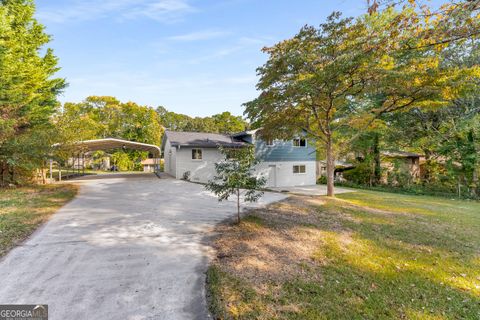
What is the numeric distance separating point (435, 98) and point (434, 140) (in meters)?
9.50

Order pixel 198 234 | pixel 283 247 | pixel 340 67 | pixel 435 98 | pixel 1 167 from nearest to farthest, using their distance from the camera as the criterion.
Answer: pixel 283 247 < pixel 198 234 < pixel 340 67 < pixel 435 98 < pixel 1 167

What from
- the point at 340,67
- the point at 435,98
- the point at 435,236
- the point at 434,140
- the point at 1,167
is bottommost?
the point at 435,236

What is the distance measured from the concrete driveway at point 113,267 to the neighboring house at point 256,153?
394 inches

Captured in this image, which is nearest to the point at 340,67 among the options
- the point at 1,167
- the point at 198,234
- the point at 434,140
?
the point at 198,234

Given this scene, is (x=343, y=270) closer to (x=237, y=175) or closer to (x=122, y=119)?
(x=237, y=175)

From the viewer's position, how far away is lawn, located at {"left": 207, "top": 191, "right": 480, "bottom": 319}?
305 centimetres

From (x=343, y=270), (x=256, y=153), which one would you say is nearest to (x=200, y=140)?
(x=256, y=153)

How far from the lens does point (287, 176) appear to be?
19.7 metres

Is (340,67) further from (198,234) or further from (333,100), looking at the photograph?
(198,234)

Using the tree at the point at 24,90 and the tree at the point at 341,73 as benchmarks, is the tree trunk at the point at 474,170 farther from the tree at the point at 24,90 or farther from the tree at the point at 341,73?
the tree at the point at 24,90

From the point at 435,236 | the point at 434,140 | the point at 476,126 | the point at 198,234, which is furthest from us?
the point at 434,140

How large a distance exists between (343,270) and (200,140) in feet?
51.0

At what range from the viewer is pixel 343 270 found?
4082 mm

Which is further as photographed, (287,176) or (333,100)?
(287,176)
